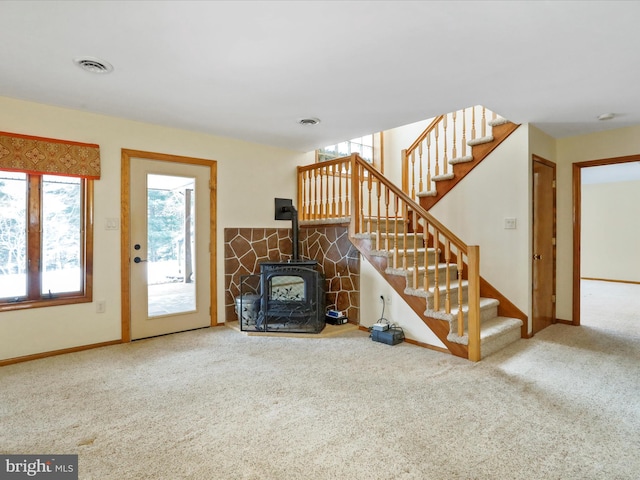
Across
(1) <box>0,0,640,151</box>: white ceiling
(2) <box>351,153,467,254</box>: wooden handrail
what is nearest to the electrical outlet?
(1) <box>0,0,640,151</box>: white ceiling

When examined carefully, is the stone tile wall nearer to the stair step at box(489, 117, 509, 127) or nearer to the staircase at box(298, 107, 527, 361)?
the staircase at box(298, 107, 527, 361)

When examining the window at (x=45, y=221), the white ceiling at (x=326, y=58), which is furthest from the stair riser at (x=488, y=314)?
the window at (x=45, y=221)

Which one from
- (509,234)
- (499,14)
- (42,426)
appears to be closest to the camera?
(499,14)

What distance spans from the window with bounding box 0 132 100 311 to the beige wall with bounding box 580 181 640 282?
30.4ft

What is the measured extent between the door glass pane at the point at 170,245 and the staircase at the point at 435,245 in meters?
1.53

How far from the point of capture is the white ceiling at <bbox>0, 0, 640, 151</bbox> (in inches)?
75.1

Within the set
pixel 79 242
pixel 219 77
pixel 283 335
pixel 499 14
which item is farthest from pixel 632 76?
pixel 79 242

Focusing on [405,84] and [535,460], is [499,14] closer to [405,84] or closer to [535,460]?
[405,84]

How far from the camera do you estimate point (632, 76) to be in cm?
269

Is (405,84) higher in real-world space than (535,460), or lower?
higher

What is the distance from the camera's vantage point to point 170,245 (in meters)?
3.99

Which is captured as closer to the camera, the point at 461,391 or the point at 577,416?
the point at 577,416

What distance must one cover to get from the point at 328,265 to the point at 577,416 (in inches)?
113

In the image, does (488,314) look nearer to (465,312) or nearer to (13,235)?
(465,312)
